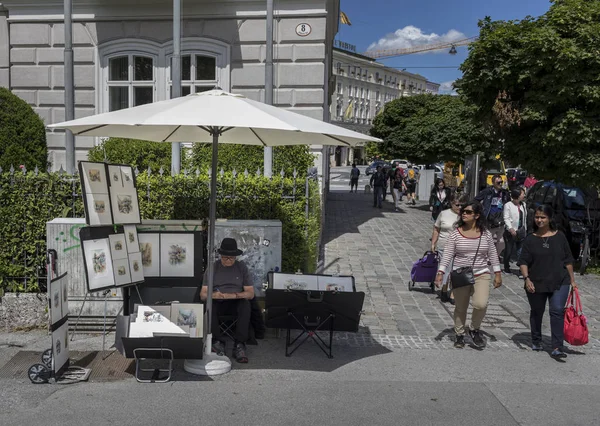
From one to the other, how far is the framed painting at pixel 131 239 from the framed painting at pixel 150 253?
0.13 m

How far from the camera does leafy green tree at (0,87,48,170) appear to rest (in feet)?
34.5

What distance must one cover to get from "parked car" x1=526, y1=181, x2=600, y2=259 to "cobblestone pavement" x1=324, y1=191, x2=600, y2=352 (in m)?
1.22

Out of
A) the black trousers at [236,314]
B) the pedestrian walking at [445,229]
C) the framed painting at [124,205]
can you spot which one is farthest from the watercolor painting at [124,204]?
the pedestrian walking at [445,229]

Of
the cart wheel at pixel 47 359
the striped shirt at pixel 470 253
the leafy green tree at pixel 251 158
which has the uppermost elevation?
the leafy green tree at pixel 251 158

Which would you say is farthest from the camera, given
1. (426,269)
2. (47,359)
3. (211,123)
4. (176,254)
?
(426,269)

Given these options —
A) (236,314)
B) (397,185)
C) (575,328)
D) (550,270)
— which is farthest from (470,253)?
(397,185)

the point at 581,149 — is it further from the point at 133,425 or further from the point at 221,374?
the point at 133,425

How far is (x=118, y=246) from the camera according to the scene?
6.87m

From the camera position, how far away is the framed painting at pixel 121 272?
268 inches

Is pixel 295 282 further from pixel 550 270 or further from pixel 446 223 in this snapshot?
pixel 446 223

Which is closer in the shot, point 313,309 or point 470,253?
point 313,309

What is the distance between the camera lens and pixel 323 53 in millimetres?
13289

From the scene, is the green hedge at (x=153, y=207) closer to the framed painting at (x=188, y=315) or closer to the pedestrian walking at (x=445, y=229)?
the framed painting at (x=188, y=315)

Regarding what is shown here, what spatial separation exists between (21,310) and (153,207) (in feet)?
6.83
